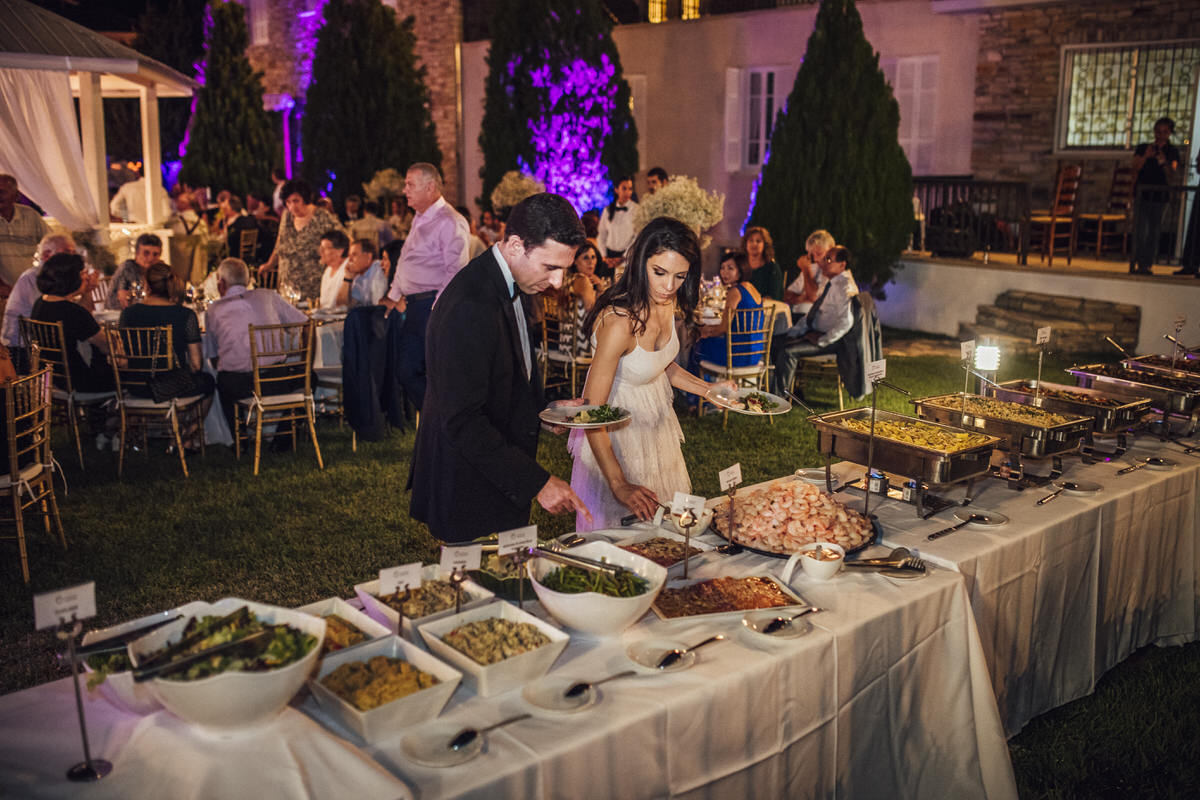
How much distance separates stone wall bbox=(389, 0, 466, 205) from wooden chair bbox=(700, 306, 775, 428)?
11.0 metres

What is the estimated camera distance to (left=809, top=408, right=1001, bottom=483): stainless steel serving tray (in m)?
3.32

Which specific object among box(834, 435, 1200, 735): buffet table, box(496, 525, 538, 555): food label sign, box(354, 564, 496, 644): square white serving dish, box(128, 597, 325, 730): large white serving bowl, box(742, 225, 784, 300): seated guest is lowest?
box(834, 435, 1200, 735): buffet table

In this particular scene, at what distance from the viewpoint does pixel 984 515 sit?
10.7 ft

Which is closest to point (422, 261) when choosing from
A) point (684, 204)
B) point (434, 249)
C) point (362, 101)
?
point (434, 249)

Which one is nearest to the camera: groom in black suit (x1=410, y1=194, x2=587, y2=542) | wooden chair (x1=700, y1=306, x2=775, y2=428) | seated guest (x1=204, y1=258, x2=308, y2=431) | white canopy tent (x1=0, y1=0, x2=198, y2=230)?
groom in black suit (x1=410, y1=194, x2=587, y2=542)

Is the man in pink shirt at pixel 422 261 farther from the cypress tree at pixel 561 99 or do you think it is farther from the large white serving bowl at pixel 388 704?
the cypress tree at pixel 561 99

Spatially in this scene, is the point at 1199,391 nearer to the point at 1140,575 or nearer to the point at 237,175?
the point at 1140,575

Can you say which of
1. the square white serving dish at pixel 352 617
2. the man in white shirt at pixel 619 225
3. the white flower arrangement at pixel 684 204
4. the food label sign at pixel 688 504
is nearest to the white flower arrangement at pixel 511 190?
the man in white shirt at pixel 619 225

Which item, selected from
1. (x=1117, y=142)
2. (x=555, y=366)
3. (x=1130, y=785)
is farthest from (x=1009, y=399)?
(x=1117, y=142)

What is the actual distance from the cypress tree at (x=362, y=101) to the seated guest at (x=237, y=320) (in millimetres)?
10166

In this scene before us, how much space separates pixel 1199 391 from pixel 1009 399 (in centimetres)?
82

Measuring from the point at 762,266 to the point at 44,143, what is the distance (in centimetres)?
724

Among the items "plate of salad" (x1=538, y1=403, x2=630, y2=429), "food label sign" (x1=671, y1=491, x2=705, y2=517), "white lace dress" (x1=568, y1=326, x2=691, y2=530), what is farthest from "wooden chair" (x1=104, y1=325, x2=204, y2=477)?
"food label sign" (x1=671, y1=491, x2=705, y2=517)

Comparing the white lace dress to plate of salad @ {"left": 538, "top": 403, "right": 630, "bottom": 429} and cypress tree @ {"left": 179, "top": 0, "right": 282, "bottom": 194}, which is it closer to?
plate of salad @ {"left": 538, "top": 403, "right": 630, "bottom": 429}
